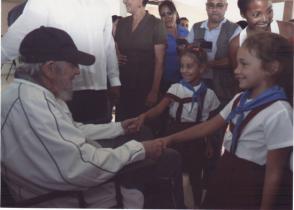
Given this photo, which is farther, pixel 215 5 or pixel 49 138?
pixel 215 5

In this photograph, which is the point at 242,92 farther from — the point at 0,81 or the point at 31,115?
the point at 0,81

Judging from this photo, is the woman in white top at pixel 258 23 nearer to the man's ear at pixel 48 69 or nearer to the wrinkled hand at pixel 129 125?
the wrinkled hand at pixel 129 125

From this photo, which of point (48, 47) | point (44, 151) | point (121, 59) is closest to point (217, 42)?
point (121, 59)

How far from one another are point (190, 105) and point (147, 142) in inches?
8.0

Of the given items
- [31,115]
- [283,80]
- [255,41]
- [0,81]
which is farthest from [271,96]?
[0,81]

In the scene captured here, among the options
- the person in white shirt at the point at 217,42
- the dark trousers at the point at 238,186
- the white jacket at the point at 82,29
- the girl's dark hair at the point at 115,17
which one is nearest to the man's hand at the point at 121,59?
the white jacket at the point at 82,29

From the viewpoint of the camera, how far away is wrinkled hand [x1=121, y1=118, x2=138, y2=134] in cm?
113

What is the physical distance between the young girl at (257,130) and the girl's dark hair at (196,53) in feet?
0.39

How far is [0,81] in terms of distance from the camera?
1047 millimetres

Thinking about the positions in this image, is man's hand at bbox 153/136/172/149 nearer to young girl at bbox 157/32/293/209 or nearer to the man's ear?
young girl at bbox 157/32/293/209

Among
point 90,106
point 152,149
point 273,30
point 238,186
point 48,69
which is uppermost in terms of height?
point 273,30

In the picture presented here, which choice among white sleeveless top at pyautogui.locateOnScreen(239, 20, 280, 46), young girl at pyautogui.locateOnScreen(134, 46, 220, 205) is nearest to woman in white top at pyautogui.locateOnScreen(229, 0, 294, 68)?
white sleeveless top at pyautogui.locateOnScreen(239, 20, 280, 46)

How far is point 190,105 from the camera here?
1.14m

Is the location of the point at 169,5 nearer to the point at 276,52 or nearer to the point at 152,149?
the point at 276,52
